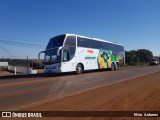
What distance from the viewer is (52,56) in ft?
Result: 67.8

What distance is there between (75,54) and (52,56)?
8.20ft

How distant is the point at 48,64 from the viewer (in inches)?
825

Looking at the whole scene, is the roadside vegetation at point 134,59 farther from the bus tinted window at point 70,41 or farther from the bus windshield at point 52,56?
the bus windshield at point 52,56

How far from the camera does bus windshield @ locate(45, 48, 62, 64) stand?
2012 cm

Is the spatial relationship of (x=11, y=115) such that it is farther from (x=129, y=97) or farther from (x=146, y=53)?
(x=146, y=53)

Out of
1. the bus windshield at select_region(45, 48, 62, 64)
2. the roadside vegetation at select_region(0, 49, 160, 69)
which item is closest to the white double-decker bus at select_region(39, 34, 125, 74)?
the bus windshield at select_region(45, 48, 62, 64)

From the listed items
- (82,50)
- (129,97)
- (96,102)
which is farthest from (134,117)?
(82,50)

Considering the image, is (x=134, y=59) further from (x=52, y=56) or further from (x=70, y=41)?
(x=52, y=56)

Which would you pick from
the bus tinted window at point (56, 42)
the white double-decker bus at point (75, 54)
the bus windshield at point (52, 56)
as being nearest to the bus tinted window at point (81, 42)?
the white double-decker bus at point (75, 54)

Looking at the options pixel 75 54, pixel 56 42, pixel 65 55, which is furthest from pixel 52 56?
pixel 75 54

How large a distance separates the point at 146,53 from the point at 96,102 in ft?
313

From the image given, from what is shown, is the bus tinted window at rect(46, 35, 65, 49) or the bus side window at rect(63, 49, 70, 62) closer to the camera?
the bus side window at rect(63, 49, 70, 62)

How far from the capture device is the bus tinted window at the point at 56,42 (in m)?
20.6

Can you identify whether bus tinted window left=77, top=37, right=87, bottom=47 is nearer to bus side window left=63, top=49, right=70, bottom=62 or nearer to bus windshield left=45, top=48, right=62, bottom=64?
bus side window left=63, top=49, right=70, bottom=62
